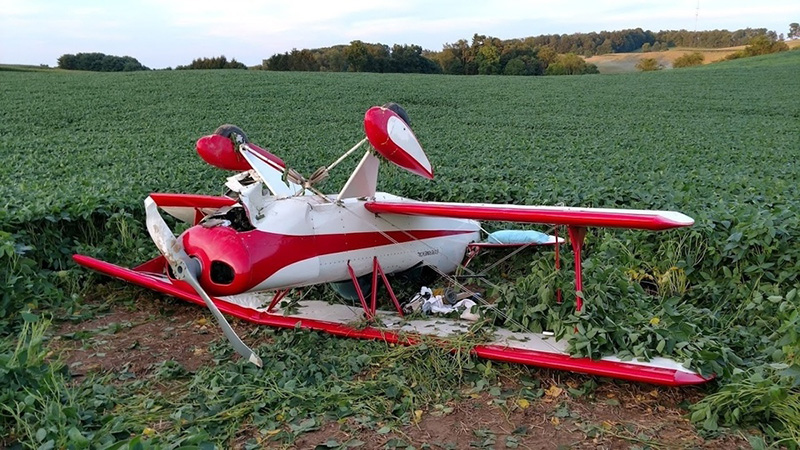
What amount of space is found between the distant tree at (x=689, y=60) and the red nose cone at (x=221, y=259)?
276ft

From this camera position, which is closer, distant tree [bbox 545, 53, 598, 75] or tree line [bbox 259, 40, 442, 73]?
tree line [bbox 259, 40, 442, 73]

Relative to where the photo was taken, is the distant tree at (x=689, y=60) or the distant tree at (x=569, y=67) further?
the distant tree at (x=689, y=60)

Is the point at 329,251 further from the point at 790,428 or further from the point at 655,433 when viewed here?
the point at 790,428

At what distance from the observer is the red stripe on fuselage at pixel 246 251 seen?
5.71 metres

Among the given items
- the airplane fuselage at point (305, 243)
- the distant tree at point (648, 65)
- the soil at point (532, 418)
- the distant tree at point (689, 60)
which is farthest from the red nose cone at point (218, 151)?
the distant tree at point (648, 65)

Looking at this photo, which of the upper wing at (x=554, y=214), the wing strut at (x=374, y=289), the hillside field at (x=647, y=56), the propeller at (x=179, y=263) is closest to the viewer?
the upper wing at (x=554, y=214)

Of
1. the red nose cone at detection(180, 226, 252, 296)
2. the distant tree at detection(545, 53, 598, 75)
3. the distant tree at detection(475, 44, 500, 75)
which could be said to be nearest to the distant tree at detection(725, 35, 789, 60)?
the distant tree at detection(545, 53, 598, 75)

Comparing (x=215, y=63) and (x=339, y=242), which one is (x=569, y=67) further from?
(x=339, y=242)

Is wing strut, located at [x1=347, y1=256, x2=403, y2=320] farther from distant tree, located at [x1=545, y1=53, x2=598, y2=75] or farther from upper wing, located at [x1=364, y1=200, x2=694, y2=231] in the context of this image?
distant tree, located at [x1=545, y1=53, x2=598, y2=75]

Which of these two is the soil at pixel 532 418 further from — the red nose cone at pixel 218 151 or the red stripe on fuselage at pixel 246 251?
the red nose cone at pixel 218 151

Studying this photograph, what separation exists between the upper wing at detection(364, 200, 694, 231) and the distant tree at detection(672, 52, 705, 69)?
82526 millimetres

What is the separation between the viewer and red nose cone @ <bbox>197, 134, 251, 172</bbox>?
7.33 meters

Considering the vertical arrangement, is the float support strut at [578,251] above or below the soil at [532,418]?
above

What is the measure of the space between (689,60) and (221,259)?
282 feet
